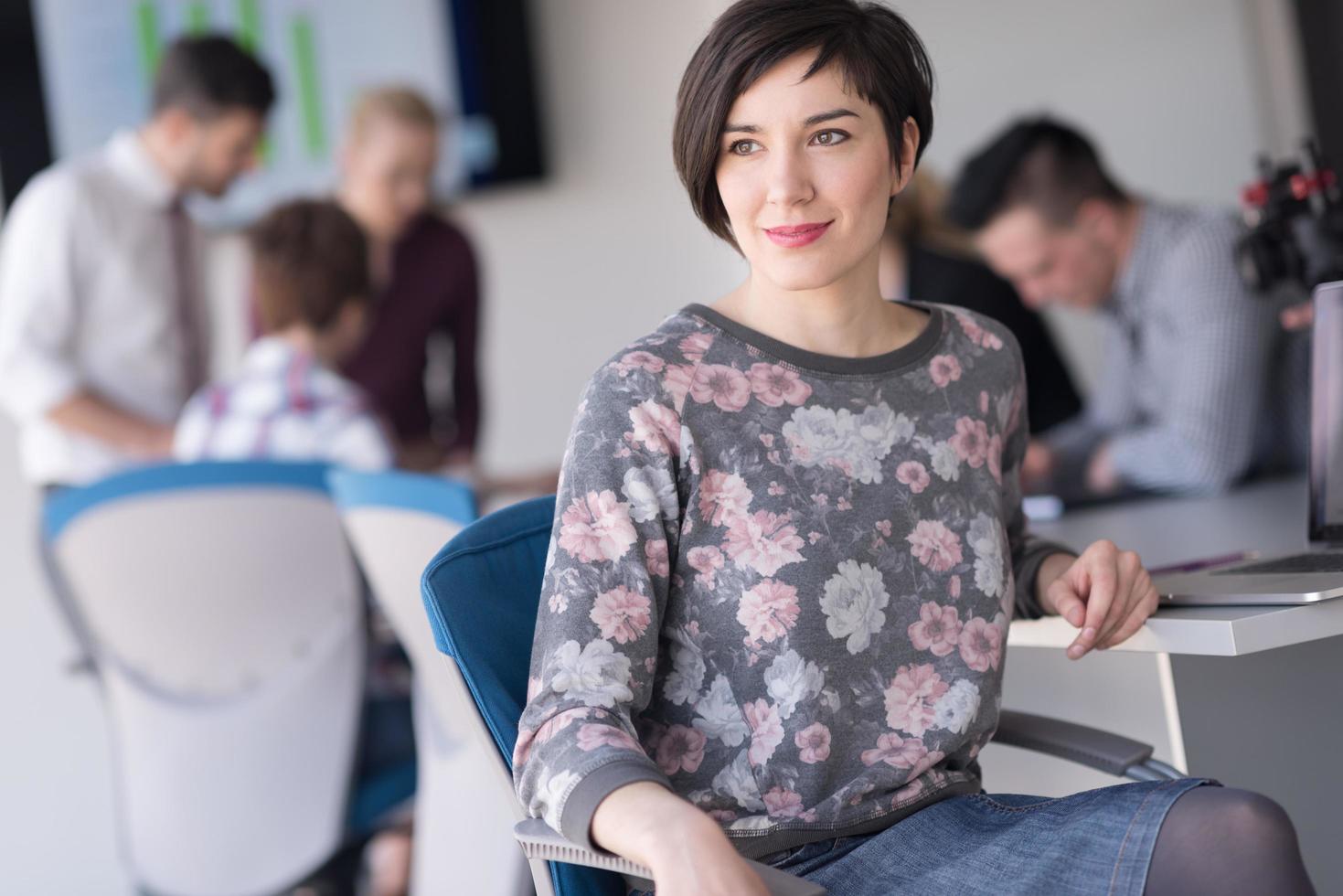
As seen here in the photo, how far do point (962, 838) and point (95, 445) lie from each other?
2423mm

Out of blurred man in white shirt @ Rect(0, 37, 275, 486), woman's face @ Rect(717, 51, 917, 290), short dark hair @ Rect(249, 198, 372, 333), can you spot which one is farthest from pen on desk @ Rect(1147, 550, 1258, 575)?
blurred man in white shirt @ Rect(0, 37, 275, 486)

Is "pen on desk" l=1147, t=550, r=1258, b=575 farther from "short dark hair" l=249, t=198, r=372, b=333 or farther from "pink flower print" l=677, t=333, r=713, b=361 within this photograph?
"short dark hair" l=249, t=198, r=372, b=333

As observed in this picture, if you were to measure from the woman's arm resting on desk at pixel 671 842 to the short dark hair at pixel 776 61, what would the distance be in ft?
1.79

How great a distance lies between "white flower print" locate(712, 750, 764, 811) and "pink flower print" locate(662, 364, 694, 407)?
0.92 ft

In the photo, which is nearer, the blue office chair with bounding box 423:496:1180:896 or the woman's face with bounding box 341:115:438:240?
the blue office chair with bounding box 423:496:1180:896

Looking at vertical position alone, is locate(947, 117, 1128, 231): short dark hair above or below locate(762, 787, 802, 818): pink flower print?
above

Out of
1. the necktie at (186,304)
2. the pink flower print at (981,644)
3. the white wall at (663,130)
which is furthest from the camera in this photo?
the white wall at (663,130)

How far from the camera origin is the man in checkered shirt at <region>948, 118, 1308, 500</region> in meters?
2.32

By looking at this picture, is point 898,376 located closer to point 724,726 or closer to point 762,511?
point 762,511

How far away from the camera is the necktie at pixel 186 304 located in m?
3.18

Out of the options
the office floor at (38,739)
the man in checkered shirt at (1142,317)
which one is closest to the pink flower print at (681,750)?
the man in checkered shirt at (1142,317)

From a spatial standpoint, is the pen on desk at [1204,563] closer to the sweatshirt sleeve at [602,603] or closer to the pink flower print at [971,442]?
the pink flower print at [971,442]

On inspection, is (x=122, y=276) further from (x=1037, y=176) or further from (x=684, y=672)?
(x=684, y=672)

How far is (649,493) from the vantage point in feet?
3.60
